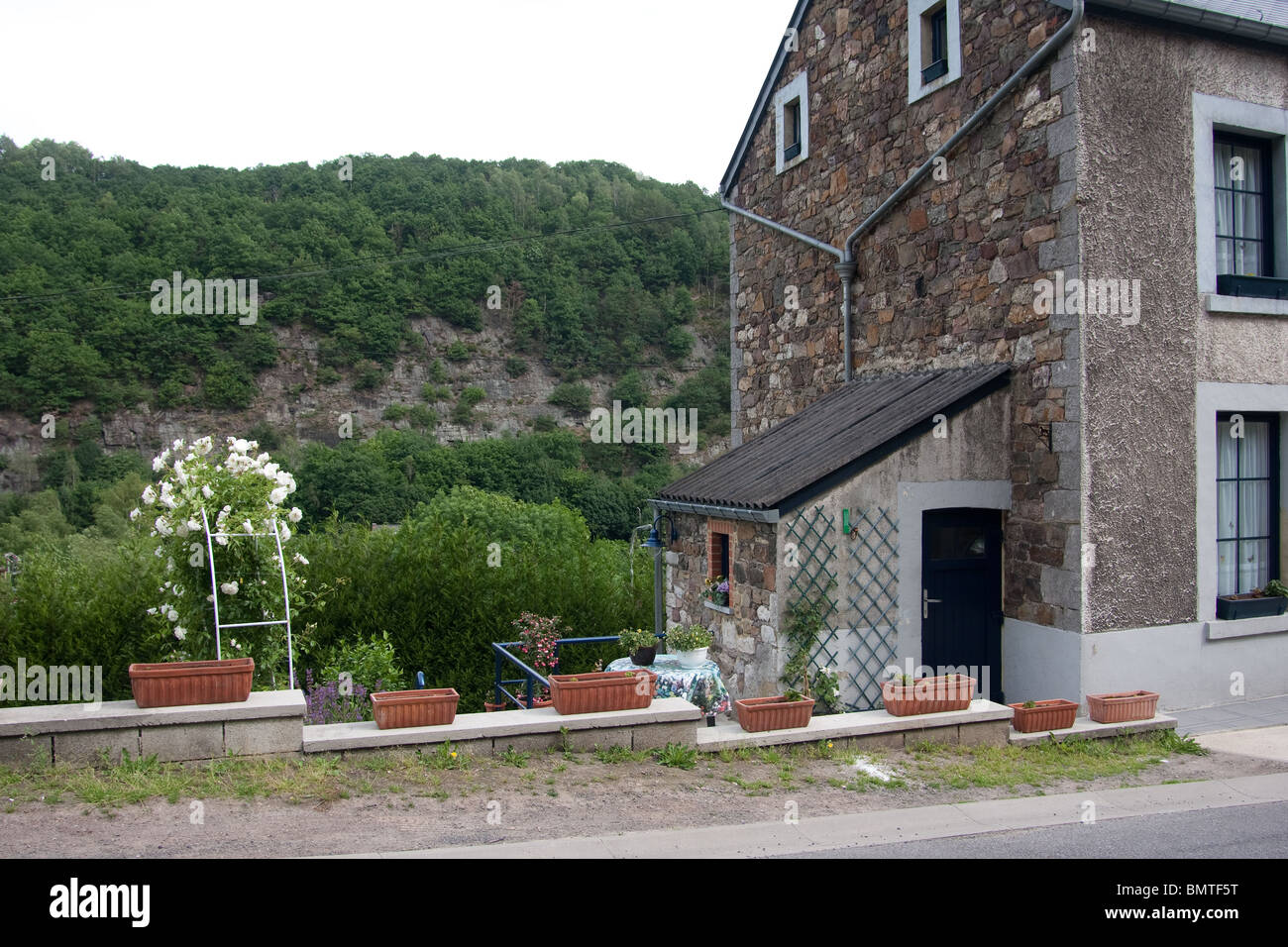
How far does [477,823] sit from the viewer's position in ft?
17.4

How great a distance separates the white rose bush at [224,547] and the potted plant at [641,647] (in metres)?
2.92

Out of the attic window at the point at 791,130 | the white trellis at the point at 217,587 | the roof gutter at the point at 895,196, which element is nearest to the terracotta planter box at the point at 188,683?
the white trellis at the point at 217,587

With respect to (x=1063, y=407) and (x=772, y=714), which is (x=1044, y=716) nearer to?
(x=772, y=714)

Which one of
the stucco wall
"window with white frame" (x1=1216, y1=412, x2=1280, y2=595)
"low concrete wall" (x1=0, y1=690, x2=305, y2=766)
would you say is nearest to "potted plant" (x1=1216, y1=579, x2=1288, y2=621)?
"window with white frame" (x1=1216, y1=412, x2=1280, y2=595)

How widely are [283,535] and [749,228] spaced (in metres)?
8.75

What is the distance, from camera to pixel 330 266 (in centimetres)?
6012

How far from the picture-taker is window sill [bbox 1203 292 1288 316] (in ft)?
29.7

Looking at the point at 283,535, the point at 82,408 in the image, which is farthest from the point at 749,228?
the point at 82,408

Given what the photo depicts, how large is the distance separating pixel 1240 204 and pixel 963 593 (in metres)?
4.88

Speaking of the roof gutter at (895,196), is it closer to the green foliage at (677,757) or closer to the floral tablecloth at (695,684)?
the floral tablecloth at (695,684)

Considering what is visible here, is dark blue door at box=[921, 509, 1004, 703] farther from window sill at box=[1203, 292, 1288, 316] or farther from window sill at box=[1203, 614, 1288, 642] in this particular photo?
window sill at box=[1203, 292, 1288, 316]

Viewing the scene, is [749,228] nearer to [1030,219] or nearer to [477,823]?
[1030,219]

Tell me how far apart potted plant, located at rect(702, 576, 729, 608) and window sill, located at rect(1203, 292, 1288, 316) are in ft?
17.4

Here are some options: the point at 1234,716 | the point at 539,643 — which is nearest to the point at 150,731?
the point at 539,643
